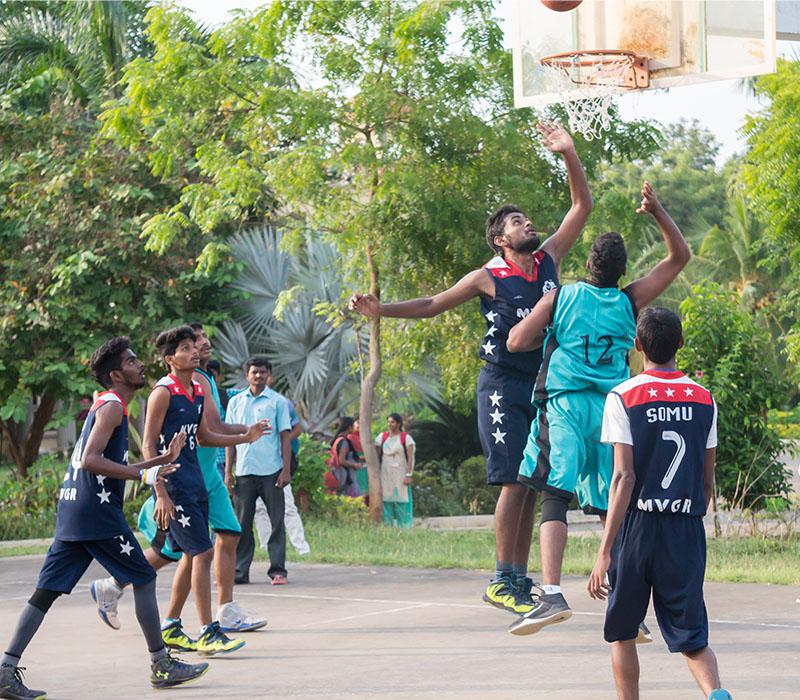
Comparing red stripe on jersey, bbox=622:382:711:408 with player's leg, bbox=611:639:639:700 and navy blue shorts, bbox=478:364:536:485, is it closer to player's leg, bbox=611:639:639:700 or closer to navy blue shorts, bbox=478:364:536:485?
player's leg, bbox=611:639:639:700

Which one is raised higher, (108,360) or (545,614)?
(108,360)

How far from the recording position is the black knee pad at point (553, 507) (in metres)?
7.10

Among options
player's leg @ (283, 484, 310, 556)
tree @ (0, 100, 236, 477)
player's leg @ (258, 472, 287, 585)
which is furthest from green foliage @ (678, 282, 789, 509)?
tree @ (0, 100, 236, 477)

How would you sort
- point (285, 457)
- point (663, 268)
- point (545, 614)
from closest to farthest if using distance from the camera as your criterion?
1. point (545, 614)
2. point (663, 268)
3. point (285, 457)

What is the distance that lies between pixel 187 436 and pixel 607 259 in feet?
9.59

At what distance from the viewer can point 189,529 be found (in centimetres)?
830

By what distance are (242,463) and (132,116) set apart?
288 inches

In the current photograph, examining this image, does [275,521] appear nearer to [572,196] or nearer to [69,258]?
[572,196]

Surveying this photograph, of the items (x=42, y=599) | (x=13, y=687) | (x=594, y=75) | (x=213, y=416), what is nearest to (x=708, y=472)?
(x=42, y=599)

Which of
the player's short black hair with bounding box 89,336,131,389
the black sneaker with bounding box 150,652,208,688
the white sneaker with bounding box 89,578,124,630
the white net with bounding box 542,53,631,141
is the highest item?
the white net with bounding box 542,53,631,141

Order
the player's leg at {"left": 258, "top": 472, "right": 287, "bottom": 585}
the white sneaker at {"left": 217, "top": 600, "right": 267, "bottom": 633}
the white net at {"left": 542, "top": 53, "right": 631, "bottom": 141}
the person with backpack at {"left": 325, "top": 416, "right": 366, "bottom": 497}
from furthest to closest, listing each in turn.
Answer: the person with backpack at {"left": 325, "top": 416, "right": 366, "bottom": 497}
the player's leg at {"left": 258, "top": 472, "right": 287, "bottom": 585}
the white net at {"left": 542, "top": 53, "right": 631, "bottom": 141}
the white sneaker at {"left": 217, "top": 600, "right": 267, "bottom": 633}

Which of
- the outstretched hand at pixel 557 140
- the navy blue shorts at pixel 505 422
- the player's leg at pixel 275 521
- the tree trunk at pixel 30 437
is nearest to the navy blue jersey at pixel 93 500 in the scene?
the navy blue shorts at pixel 505 422

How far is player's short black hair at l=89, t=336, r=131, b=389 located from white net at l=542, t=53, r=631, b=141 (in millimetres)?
4608

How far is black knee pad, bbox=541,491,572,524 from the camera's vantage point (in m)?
7.10
